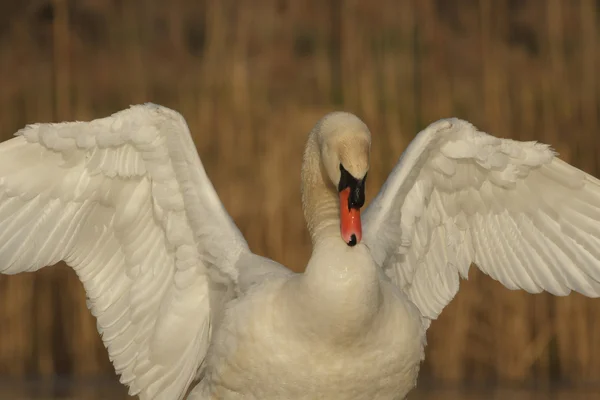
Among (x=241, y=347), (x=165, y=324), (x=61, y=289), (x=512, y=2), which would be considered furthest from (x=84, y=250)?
(x=512, y=2)

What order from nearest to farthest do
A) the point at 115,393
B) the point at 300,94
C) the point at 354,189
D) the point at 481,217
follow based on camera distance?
the point at 354,189, the point at 481,217, the point at 115,393, the point at 300,94

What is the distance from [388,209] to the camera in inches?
257

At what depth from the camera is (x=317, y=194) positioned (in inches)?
234

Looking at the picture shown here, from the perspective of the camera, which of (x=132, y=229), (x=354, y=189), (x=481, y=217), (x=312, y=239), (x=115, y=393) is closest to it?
(x=354, y=189)

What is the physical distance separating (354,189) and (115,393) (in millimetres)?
4486

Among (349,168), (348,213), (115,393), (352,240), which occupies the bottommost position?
(115,393)

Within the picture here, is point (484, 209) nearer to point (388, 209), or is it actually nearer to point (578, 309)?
point (388, 209)

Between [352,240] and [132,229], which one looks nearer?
[352,240]

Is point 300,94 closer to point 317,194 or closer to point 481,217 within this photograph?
point 481,217

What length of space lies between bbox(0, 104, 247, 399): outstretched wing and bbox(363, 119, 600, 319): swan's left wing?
32.0 inches

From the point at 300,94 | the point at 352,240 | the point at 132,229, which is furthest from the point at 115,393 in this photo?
the point at 352,240

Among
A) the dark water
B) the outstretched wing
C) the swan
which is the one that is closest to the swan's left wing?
the swan

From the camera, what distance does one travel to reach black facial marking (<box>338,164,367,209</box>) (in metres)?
5.29

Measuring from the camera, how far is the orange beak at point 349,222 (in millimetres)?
5375
